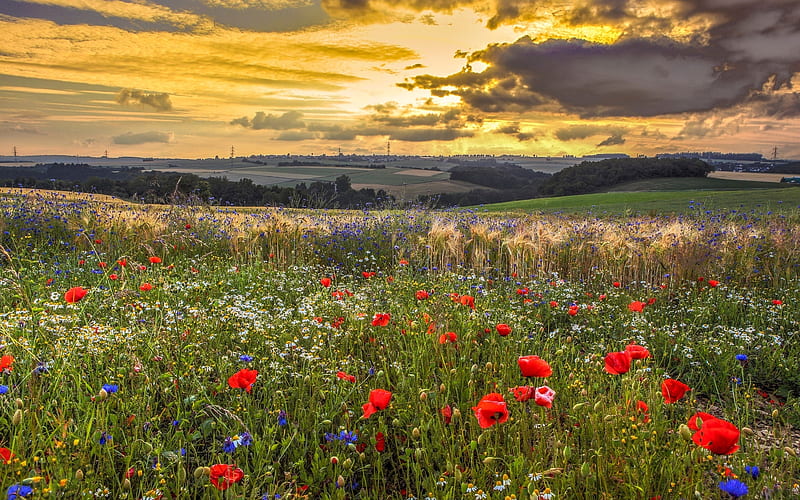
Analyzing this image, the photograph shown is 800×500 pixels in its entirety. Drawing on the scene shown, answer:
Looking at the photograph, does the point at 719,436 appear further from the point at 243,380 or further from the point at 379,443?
the point at 243,380

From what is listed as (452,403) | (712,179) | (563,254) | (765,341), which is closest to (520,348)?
(452,403)

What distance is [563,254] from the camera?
8883 mm

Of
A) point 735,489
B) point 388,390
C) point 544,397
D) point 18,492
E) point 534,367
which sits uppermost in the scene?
point 534,367

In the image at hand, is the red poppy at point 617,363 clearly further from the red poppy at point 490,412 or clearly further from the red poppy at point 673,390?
the red poppy at point 490,412

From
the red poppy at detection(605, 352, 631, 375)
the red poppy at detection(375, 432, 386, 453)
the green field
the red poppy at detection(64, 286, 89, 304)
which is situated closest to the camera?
the red poppy at detection(605, 352, 631, 375)

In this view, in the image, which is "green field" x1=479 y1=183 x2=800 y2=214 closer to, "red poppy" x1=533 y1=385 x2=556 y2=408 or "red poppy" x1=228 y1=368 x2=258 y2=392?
"red poppy" x1=533 y1=385 x2=556 y2=408

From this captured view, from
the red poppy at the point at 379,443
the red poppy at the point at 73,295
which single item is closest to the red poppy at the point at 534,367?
the red poppy at the point at 379,443

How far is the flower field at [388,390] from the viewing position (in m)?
2.31

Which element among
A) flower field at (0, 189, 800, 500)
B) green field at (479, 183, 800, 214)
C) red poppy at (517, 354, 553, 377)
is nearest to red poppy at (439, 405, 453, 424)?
flower field at (0, 189, 800, 500)

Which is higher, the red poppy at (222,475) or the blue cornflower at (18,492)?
the red poppy at (222,475)

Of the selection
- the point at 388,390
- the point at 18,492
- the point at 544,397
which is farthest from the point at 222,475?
the point at 388,390

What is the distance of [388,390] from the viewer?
3422 millimetres

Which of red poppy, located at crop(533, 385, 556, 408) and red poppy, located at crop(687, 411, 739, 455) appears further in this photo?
red poppy, located at crop(533, 385, 556, 408)

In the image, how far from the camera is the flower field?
2.31 m
